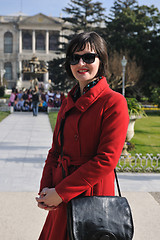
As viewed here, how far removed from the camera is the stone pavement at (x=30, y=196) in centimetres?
319

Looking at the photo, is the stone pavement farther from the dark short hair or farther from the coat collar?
the dark short hair

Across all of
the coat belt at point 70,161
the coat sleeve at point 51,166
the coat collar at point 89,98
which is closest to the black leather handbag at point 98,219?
the coat belt at point 70,161

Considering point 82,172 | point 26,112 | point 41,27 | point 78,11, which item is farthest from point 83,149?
point 41,27

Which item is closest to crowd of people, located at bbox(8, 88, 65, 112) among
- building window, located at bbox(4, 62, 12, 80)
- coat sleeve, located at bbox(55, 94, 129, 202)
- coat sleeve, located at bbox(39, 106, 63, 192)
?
coat sleeve, located at bbox(39, 106, 63, 192)

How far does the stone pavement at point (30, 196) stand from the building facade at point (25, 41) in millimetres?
54082

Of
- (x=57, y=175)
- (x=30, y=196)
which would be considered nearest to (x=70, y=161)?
(x=57, y=175)

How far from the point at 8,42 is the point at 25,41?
12.6ft

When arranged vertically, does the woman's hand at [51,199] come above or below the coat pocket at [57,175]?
below

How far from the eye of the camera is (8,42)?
64.0 m

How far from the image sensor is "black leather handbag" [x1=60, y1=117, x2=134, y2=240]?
1.53 metres

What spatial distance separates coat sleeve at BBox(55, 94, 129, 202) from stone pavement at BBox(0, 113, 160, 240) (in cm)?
172

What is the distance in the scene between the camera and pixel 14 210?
3.65 m

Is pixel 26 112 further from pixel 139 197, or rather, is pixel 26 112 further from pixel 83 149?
pixel 83 149

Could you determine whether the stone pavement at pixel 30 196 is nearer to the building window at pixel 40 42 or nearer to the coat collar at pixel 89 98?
the coat collar at pixel 89 98
